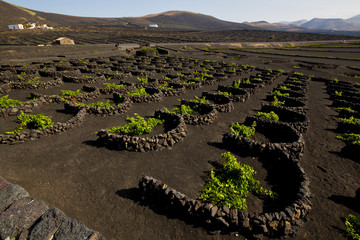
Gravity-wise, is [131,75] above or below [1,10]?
below

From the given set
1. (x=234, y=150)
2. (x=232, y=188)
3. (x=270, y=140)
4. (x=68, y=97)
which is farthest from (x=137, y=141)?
(x=68, y=97)

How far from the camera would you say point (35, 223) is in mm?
5285

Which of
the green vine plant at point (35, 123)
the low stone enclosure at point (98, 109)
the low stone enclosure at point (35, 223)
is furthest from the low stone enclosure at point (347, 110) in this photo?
the green vine plant at point (35, 123)

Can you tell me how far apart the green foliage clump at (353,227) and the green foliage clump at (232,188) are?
249cm

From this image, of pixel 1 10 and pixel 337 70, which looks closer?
pixel 337 70

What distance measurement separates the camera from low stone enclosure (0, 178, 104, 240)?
4.93 m

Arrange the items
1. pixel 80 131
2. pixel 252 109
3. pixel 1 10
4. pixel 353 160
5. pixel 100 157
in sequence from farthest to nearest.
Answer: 1. pixel 1 10
2. pixel 252 109
3. pixel 80 131
4. pixel 353 160
5. pixel 100 157

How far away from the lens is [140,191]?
8016 millimetres

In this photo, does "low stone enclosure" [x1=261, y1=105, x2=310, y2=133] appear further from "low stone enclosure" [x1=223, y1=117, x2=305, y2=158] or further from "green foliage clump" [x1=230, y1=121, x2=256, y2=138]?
"green foliage clump" [x1=230, y1=121, x2=256, y2=138]

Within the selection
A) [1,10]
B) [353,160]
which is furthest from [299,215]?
[1,10]

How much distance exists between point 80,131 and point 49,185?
17.6ft

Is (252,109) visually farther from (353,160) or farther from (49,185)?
(49,185)

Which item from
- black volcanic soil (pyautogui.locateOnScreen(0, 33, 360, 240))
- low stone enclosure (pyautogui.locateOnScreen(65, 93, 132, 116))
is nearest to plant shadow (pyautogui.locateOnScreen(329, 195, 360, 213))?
black volcanic soil (pyautogui.locateOnScreen(0, 33, 360, 240))

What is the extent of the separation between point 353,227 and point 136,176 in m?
8.99
